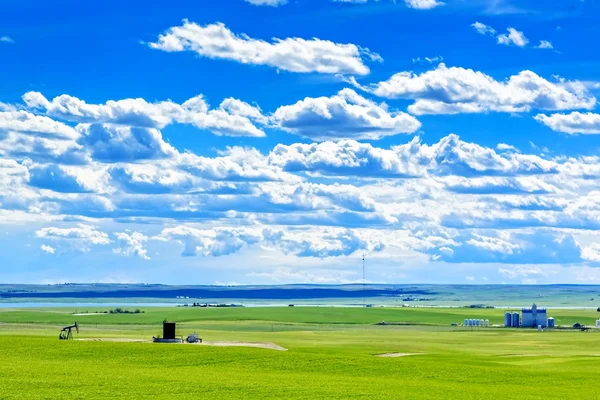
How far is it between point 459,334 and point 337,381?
116836 mm

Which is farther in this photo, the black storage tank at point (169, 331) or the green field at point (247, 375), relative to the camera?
the black storage tank at point (169, 331)

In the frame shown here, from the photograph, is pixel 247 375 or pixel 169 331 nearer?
pixel 247 375

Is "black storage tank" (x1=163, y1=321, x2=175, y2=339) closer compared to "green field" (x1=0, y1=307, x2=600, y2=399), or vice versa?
"green field" (x1=0, y1=307, x2=600, y2=399)

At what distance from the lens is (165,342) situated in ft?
324

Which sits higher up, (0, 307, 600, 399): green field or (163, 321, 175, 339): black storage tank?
(163, 321, 175, 339): black storage tank

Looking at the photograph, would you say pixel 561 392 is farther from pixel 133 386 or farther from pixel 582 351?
pixel 582 351

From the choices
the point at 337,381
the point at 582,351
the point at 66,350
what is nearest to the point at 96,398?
the point at 337,381

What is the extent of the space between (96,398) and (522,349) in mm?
88315

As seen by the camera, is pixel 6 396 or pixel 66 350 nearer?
pixel 6 396

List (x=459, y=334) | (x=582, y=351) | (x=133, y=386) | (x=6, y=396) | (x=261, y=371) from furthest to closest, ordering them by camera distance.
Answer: (x=459, y=334), (x=582, y=351), (x=261, y=371), (x=133, y=386), (x=6, y=396)

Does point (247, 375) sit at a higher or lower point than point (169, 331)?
lower

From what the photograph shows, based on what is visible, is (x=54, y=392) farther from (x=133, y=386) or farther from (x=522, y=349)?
(x=522, y=349)

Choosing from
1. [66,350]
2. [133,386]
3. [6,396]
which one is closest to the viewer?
[6,396]

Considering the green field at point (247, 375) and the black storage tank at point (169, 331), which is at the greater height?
the black storage tank at point (169, 331)
